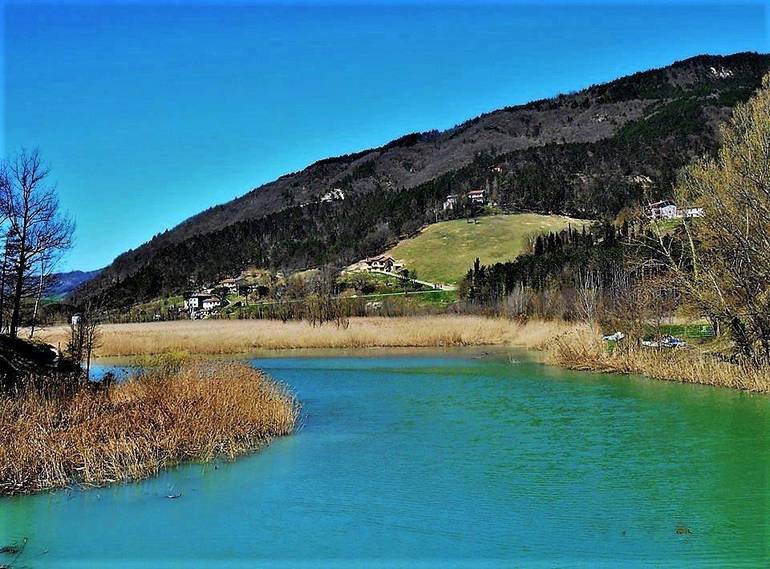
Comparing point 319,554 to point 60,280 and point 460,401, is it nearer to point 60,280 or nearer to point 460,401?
point 460,401

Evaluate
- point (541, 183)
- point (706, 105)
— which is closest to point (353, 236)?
point (541, 183)

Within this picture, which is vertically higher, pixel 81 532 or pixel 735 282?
pixel 735 282

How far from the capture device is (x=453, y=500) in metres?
11.2

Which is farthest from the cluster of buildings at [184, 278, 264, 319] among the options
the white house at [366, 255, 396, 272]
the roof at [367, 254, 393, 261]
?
the roof at [367, 254, 393, 261]

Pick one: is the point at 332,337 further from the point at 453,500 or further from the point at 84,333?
the point at 453,500

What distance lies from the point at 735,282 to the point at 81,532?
19.3 meters

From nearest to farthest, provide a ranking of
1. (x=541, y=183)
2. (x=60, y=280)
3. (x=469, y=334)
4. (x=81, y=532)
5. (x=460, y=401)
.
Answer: (x=81, y=532)
(x=460, y=401)
(x=60, y=280)
(x=469, y=334)
(x=541, y=183)

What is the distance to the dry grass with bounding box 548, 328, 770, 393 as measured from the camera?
21344 millimetres

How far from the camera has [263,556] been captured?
29.8 feet

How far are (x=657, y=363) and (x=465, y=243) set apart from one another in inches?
3224

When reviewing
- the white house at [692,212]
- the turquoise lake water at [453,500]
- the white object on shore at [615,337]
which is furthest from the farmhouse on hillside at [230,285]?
the turquoise lake water at [453,500]

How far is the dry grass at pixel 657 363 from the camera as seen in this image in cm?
2134

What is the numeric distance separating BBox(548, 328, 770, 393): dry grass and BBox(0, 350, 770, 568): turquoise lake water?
2.65 m

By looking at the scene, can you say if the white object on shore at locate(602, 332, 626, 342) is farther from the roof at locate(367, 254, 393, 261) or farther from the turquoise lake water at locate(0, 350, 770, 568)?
the roof at locate(367, 254, 393, 261)
